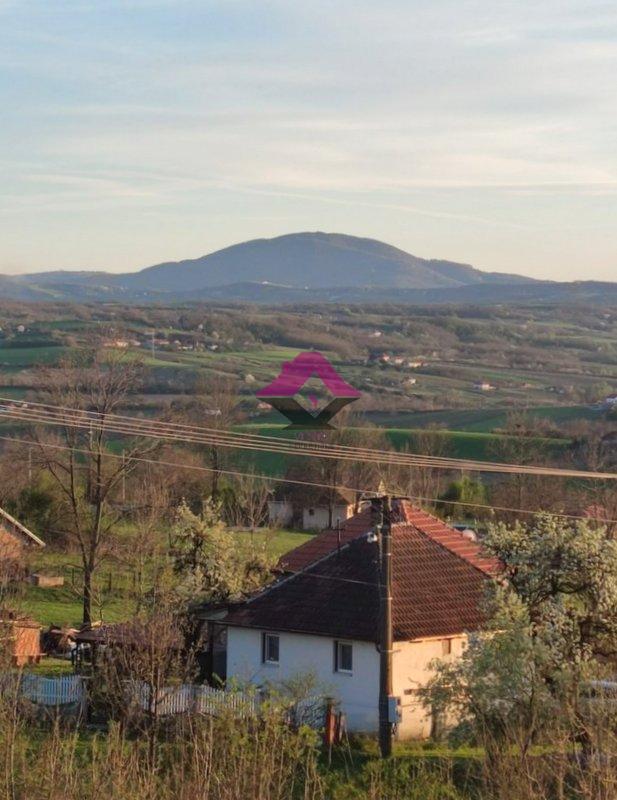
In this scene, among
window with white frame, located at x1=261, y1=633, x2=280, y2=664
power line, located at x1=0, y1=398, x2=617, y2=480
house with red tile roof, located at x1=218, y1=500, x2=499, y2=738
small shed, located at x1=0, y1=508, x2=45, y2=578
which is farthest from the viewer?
small shed, located at x1=0, y1=508, x2=45, y2=578

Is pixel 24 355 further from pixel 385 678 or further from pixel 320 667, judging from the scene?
pixel 385 678

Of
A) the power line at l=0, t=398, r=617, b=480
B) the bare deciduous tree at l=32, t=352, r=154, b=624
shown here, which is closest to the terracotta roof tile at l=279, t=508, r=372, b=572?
the power line at l=0, t=398, r=617, b=480

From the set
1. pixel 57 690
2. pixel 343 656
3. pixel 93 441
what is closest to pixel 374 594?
pixel 343 656

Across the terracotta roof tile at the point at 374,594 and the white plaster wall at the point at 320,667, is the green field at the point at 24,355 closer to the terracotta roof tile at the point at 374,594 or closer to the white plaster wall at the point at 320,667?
the terracotta roof tile at the point at 374,594

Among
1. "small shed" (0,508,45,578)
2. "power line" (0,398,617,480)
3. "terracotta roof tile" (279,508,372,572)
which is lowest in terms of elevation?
"small shed" (0,508,45,578)

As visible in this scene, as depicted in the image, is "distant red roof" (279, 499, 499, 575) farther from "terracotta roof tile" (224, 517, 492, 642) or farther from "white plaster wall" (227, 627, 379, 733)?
"white plaster wall" (227, 627, 379, 733)

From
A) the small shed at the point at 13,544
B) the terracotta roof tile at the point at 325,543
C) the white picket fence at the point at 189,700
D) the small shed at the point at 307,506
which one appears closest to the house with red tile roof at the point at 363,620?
the white picket fence at the point at 189,700
